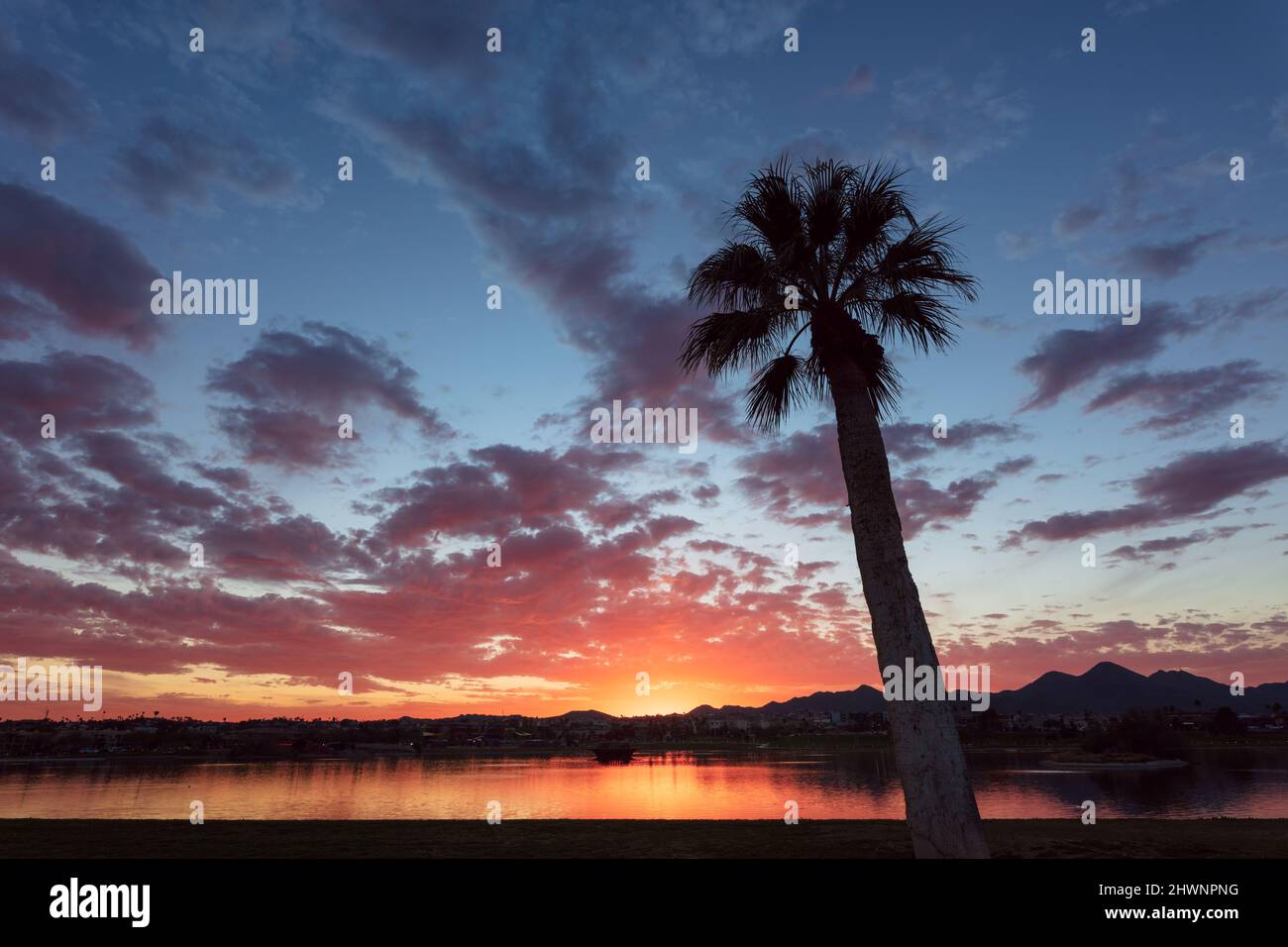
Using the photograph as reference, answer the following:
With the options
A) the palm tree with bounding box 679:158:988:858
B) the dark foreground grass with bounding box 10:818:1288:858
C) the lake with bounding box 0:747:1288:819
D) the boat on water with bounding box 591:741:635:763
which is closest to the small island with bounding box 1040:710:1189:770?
the lake with bounding box 0:747:1288:819

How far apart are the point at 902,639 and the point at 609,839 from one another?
367 inches

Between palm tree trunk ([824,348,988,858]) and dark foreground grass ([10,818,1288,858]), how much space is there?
4120 mm

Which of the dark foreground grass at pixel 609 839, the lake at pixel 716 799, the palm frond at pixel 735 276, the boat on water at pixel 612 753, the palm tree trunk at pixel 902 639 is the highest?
the palm frond at pixel 735 276

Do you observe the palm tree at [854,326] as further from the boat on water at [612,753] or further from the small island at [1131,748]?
the boat on water at [612,753]

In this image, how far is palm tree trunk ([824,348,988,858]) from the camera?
10352mm

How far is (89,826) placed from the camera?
20.5 meters

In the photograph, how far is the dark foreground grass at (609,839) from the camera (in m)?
14.7

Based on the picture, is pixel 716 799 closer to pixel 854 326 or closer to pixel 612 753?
pixel 854 326

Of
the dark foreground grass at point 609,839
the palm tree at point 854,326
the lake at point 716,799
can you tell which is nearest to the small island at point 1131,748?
the lake at point 716,799

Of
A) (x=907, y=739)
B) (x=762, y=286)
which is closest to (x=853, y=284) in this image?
(x=762, y=286)

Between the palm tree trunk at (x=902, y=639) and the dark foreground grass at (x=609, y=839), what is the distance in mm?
4120

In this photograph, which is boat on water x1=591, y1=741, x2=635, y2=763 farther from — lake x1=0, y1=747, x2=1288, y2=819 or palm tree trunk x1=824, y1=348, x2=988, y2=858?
palm tree trunk x1=824, y1=348, x2=988, y2=858

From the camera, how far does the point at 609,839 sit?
1708 cm
